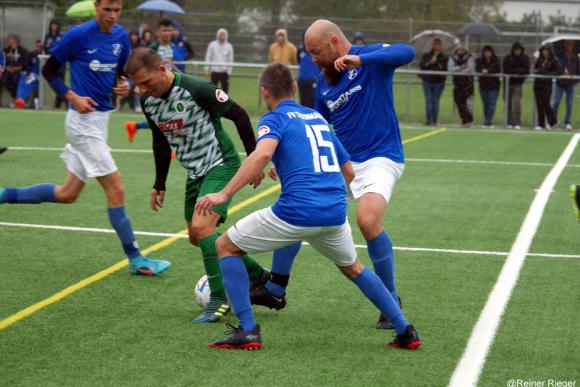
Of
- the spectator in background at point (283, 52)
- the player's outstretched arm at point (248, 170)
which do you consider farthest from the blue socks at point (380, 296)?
the spectator in background at point (283, 52)

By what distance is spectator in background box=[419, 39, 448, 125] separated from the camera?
25484 millimetres

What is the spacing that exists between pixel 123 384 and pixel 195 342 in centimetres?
95

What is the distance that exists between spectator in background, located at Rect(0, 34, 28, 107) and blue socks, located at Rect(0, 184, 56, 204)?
19556 millimetres

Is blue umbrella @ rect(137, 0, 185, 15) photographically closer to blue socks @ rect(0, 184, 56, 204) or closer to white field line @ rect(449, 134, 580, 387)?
white field line @ rect(449, 134, 580, 387)

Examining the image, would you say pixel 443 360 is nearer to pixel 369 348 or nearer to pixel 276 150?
pixel 369 348

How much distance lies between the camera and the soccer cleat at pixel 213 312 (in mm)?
6914

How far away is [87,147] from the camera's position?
8.47 metres

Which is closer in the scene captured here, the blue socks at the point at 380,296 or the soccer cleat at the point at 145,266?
the blue socks at the point at 380,296

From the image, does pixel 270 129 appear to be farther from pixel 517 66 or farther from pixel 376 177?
pixel 517 66

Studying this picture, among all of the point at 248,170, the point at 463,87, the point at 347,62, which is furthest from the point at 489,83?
the point at 248,170

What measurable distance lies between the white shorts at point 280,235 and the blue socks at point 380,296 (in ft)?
0.43

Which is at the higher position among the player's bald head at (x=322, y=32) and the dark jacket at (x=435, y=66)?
the player's bald head at (x=322, y=32)

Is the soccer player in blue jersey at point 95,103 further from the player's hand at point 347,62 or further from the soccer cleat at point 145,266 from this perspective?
the player's hand at point 347,62

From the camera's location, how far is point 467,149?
19.3 m
